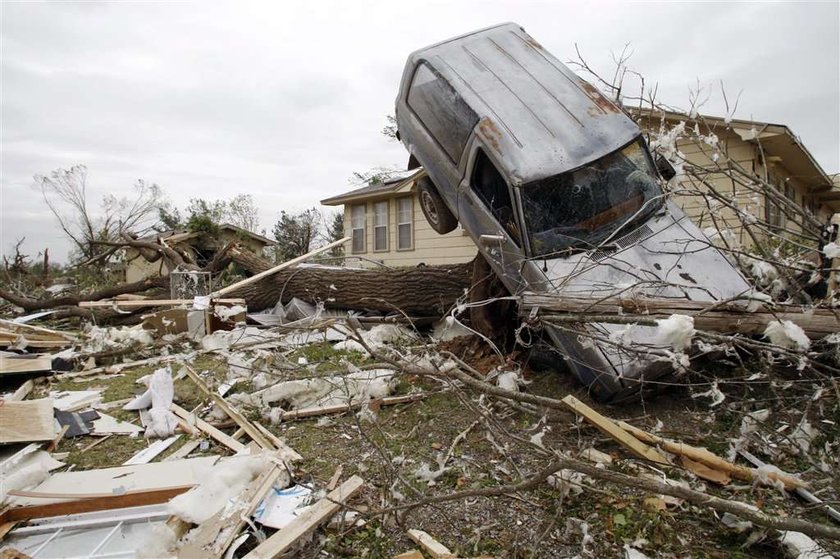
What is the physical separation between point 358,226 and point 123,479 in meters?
11.9

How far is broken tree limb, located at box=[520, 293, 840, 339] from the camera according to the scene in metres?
2.20

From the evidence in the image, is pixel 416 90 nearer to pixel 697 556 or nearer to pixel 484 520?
pixel 484 520

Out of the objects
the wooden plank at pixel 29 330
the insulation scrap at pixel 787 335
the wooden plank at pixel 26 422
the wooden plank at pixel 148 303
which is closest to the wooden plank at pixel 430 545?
the insulation scrap at pixel 787 335

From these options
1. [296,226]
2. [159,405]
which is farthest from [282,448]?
[296,226]

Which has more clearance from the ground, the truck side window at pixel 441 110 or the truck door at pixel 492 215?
the truck side window at pixel 441 110

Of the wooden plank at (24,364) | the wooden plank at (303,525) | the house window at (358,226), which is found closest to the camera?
the wooden plank at (303,525)

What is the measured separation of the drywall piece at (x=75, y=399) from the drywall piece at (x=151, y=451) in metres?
1.46

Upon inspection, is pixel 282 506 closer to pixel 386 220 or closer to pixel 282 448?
pixel 282 448

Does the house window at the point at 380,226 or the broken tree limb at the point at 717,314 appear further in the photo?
the house window at the point at 380,226

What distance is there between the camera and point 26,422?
362 centimetres

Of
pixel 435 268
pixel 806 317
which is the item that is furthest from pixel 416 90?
pixel 806 317

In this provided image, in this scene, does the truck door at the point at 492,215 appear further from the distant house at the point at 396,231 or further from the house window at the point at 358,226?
the house window at the point at 358,226

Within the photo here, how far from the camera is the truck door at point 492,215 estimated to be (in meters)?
4.43

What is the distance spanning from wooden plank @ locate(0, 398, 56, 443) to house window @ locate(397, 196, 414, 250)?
10.1m
